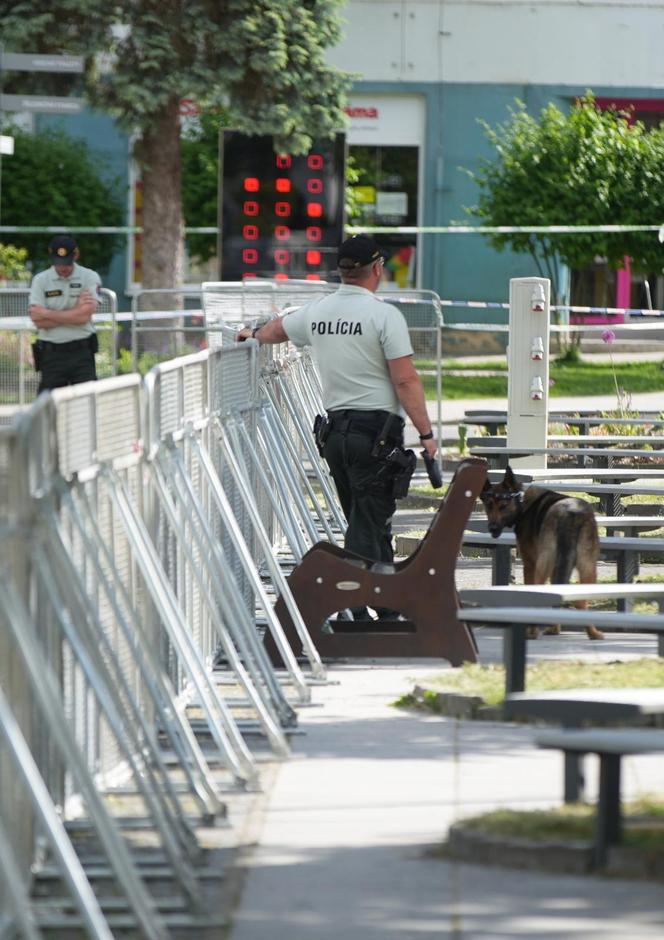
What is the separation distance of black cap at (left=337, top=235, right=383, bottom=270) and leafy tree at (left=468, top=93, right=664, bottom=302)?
2297 cm

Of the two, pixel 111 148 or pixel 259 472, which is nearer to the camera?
pixel 259 472

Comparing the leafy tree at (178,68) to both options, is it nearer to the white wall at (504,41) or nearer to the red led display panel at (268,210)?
the white wall at (504,41)

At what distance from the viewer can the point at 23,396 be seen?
66.8 feet

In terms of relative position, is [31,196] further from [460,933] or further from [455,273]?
[460,933]

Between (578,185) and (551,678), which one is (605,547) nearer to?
(551,678)

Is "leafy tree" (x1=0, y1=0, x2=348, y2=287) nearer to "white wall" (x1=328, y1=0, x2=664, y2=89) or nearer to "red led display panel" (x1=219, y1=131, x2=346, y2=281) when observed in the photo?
"white wall" (x1=328, y1=0, x2=664, y2=89)

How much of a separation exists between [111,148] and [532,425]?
24.3 metres

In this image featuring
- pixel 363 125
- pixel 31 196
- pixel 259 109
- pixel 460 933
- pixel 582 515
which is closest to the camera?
pixel 460 933

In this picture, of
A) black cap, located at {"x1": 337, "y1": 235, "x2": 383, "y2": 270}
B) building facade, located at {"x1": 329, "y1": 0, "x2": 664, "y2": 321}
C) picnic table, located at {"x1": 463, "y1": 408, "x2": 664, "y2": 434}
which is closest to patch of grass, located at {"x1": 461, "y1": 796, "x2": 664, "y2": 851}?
black cap, located at {"x1": 337, "y1": 235, "x2": 383, "y2": 270}

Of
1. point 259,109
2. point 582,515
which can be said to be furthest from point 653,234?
point 582,515

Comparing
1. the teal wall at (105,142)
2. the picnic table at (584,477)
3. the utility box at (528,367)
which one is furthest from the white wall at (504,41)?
the picnic table at (584,477)

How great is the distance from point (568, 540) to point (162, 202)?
22.6 metres

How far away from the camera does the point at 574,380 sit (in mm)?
30391

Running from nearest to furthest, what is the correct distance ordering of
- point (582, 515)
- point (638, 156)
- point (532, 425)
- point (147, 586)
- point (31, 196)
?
point (147, 586) → point (582, 515) → point (532, 425) → point (638, 156) → point (31, 196)
